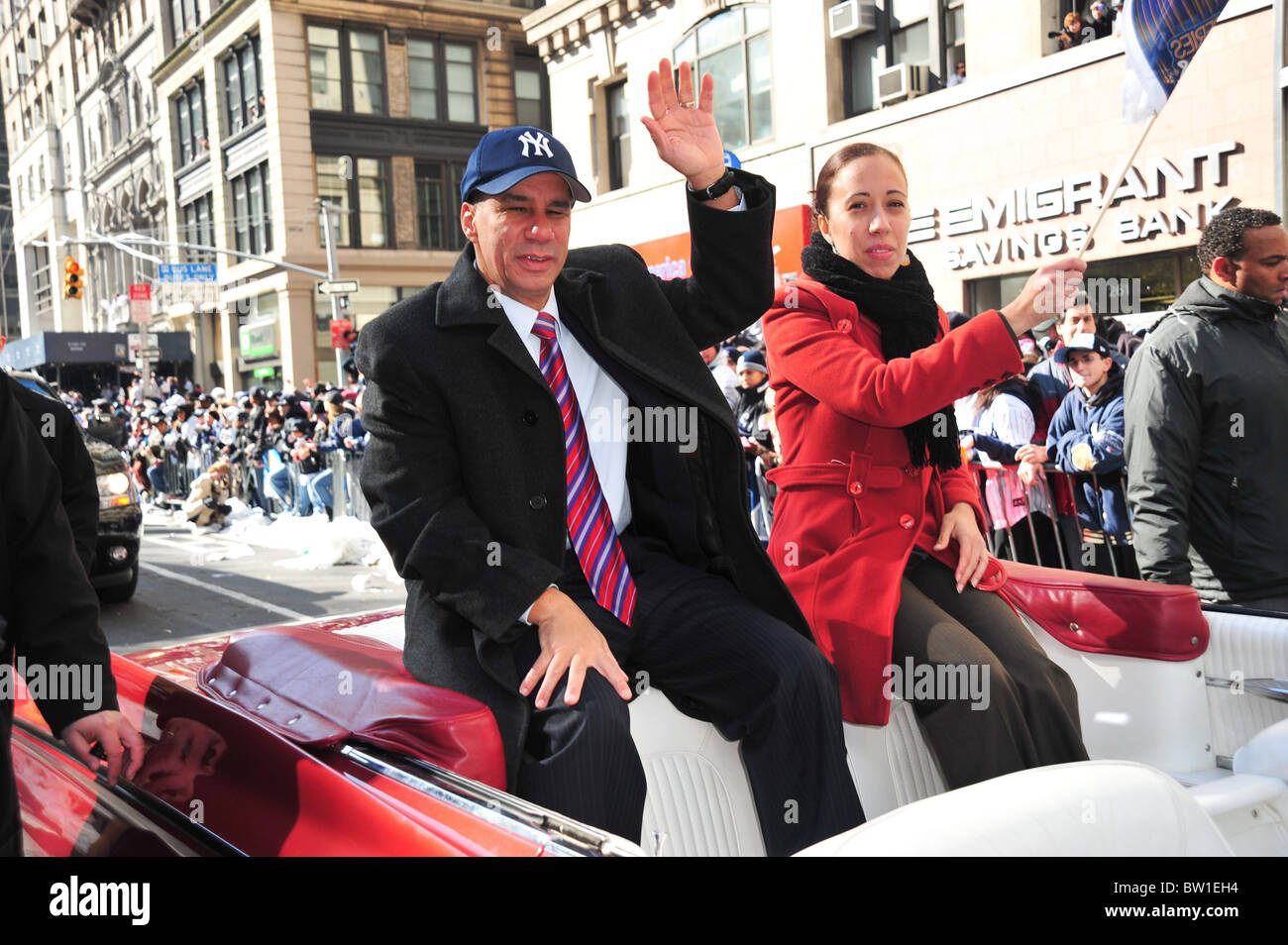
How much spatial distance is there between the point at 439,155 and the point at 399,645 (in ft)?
125

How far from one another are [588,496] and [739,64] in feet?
59.9

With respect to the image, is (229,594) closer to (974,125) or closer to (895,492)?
(895,492)

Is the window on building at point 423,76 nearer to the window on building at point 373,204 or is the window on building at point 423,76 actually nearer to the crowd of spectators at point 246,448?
the window on building at point 373,204

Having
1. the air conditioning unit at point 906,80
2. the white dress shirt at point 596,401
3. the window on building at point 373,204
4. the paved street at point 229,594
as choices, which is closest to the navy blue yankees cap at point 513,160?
the white dress shirt at point 596,401

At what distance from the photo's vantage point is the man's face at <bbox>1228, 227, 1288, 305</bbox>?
3.73m

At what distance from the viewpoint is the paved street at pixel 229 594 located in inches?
336

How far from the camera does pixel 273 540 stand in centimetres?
1396

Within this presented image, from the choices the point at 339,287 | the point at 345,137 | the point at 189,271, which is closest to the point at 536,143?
the point at 339,287

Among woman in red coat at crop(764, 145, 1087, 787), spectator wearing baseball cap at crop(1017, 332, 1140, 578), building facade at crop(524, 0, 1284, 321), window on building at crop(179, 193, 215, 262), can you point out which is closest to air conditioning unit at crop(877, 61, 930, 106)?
building facade at crop(524, 0, 1284, 321)

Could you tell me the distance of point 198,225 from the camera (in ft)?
144

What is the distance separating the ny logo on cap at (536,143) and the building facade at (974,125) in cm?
825

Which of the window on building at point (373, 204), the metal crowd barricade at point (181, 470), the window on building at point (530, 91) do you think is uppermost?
the window on building at point (530, 91)
